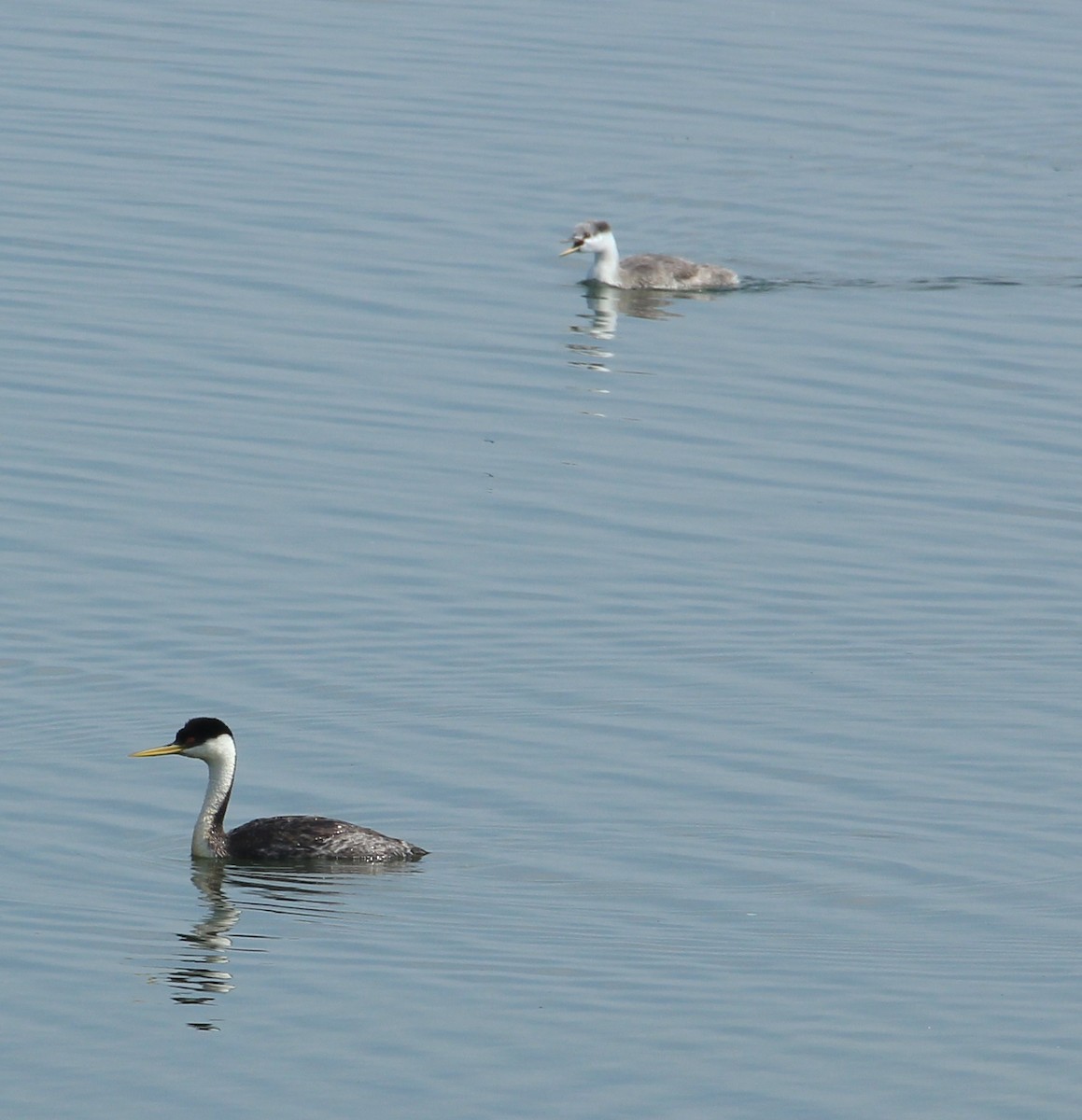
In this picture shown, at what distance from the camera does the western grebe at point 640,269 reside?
2852 cm

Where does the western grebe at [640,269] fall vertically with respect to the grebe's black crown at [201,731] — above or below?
above

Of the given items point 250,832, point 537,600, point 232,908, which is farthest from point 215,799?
point 537,600

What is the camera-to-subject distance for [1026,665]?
1689 centimetres

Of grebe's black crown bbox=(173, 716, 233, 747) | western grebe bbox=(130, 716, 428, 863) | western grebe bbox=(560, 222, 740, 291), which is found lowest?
western grebe bbox=(130, 716, 428, 863)

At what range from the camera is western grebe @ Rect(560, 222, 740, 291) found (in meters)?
28.5

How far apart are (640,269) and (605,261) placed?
1.36 feet

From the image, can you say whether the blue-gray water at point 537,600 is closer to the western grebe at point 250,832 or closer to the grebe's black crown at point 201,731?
the western grebe at point 250,832

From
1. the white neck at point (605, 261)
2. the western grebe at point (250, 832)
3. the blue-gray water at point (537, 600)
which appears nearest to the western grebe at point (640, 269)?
the white neck at point (605, 261)

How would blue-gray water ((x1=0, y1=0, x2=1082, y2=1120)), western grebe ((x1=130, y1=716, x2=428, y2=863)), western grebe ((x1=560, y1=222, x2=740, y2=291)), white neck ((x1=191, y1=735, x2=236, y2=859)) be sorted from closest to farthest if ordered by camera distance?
1. blue-gray water ((x1=0, y1=0, x2=1082, y2=1120))
2. western grebe ((x1=130, y1=716, x2=428, y2=863))
3. white neck ((x1=191, y1=735, x2=236, y2=859))
4. western grebe ((x1=560, y1=222, x2=740, y2=291))

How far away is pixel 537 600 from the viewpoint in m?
17.8

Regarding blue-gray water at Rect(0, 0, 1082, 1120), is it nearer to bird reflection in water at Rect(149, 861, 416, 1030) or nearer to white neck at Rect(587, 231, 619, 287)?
bird reflection in water at Rect(149, 861, 416, 1030)

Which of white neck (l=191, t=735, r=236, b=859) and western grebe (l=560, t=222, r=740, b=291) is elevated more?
western grebe (l=560, t=222, r=740, b=291)

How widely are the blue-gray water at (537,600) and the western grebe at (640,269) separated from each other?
52 centimetres

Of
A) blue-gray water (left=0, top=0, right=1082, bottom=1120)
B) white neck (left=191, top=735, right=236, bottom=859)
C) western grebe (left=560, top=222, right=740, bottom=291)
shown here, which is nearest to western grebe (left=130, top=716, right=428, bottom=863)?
white neck (left=191, top=735, right=236, bottom=859)
